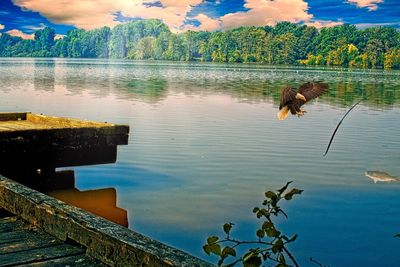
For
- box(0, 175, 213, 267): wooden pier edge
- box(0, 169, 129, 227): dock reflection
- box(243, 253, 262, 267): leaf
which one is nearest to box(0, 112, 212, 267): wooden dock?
box(0, 175, 213, 267): wooden pier edge

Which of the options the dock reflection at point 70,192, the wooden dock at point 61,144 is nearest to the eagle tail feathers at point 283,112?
the dock reflection at point 70,192

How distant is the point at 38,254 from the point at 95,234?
0.40 metres

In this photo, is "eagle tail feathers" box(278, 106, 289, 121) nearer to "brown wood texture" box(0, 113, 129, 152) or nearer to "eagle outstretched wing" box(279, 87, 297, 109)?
"eagle outstretched wing" box(279, 87, 297, 109)

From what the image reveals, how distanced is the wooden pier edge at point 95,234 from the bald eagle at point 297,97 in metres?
1.54

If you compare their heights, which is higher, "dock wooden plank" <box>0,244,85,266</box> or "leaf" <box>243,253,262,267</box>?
"leaf" <box>243,253,262,267</box>

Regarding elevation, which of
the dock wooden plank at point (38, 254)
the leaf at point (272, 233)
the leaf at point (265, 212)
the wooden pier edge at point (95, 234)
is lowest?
the dock wooden plank at point (38, 254)

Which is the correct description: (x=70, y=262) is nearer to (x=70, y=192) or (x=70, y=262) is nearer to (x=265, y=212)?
(x=265, y=212)

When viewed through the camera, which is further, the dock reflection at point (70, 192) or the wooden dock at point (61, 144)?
the dock reflection at point (70, 192)

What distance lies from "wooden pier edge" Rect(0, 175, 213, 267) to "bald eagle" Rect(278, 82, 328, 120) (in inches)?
60.6

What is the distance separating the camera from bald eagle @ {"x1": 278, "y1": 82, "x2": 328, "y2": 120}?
1.57 meters

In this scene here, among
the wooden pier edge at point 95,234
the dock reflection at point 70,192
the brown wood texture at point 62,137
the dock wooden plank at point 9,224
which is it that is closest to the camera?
the wooden pier edge at point 95,234

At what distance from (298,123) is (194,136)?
597cm

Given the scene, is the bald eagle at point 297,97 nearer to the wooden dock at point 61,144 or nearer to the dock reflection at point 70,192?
the dock reflection at point 70,192

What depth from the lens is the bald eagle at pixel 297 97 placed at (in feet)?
5.15
